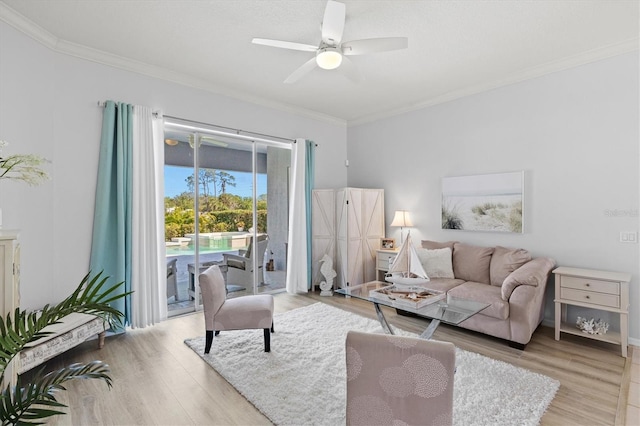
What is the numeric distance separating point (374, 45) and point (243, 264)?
3447 millimetres

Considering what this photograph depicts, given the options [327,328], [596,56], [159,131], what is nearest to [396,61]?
[596,56]

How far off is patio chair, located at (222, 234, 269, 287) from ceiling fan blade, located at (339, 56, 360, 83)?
2766 millimetres

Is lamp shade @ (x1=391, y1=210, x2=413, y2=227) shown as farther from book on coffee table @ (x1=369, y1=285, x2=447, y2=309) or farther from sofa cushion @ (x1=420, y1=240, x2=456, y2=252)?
book on coffee table @ (x1=369, y1=285, x2=447, y2=309)

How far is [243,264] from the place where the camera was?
480 cm

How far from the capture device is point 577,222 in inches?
137

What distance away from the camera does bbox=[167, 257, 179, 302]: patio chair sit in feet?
13.5

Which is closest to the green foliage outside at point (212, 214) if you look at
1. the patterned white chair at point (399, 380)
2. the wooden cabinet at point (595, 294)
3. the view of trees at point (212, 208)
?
the view of trees at point (212, 208)

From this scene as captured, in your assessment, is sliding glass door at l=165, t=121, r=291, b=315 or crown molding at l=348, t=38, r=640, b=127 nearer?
crown molding at l=348, t=38, r=640, b=127

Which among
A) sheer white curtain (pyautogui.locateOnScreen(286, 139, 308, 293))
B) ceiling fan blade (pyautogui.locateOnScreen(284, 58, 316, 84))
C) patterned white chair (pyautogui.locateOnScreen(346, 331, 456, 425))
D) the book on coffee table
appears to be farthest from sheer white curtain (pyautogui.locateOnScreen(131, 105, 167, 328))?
patterned white chair (pyautogui.locateOnScreen(346, 331, 456, 425))

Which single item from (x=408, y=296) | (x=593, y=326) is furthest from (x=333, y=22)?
(x=593, y=326)

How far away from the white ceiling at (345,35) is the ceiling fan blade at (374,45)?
282 millimetres

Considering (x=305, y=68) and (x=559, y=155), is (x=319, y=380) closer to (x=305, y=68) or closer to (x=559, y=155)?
(x=305, y=68)

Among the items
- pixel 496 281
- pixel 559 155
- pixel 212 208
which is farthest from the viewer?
pixel 212 208

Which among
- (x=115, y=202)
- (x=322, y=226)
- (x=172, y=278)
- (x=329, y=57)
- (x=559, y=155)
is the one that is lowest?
(x=172, y=278)
